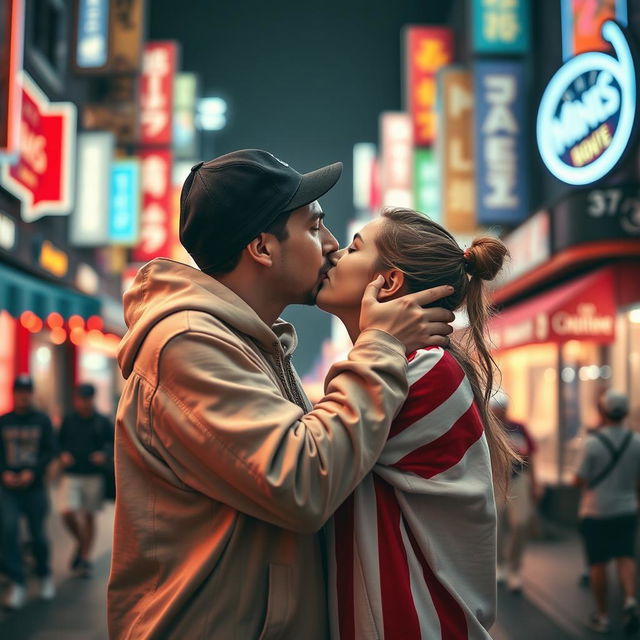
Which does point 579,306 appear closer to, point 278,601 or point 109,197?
point 109,197

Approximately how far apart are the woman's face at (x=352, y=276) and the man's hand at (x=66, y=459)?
24.4ft

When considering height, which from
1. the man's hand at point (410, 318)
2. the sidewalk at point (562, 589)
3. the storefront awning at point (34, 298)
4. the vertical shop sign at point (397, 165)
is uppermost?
the vertical shop sign at point (397, 165)

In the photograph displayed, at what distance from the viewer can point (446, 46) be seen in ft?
72.7

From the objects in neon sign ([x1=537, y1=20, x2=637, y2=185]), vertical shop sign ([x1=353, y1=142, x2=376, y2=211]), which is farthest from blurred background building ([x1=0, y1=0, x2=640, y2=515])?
vertical shop sign ([x1=353, y1=142, x2=376, y2=211])

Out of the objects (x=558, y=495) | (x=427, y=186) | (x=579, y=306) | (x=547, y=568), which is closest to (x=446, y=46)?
(x=427, y=186)

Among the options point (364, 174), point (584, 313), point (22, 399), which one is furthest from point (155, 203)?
point (364, 174)

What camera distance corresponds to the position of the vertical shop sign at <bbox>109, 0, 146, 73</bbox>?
52.8 feet

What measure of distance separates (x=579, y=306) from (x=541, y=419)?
13.3 feet

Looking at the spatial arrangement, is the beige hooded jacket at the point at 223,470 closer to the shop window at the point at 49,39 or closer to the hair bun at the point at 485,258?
the hair bun at the point at 485,258

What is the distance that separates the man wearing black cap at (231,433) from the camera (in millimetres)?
1912

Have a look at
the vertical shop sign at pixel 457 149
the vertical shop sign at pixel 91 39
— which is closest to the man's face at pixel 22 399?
the vertical shop sign at pixel 91 39

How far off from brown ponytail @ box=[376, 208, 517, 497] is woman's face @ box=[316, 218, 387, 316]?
3 centimetres

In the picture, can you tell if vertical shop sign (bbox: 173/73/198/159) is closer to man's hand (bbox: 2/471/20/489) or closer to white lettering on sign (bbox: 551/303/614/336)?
white lettering on sign (bbox: 551/303/614/336)

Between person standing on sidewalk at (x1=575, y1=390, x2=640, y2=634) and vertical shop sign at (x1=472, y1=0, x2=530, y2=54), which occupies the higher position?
vertical shop sign at (x1=472, y1=0, x2=530, y2=54)
